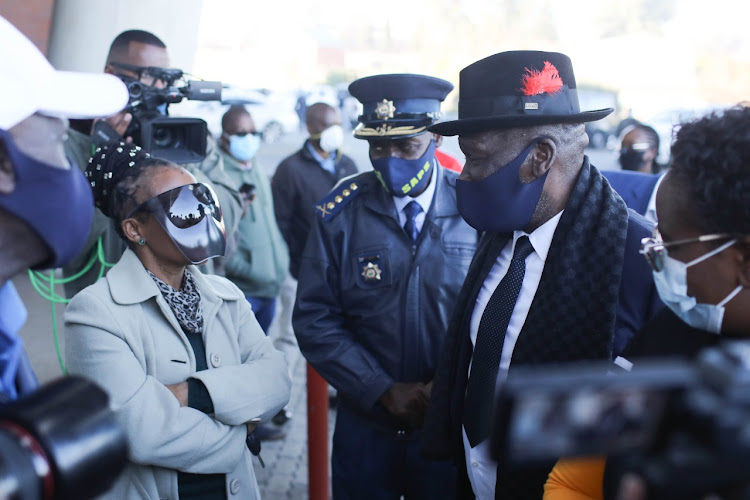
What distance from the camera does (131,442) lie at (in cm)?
192

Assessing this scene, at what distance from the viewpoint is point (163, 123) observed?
10.0ft

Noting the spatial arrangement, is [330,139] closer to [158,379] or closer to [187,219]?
[187,219]

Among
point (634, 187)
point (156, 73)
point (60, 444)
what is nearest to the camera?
point (60, 444)

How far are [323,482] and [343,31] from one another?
27601 millimetres

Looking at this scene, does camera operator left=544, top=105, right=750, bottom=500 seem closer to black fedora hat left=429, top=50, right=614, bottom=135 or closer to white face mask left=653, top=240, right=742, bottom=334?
white face mask left=653, top=240, right=742, bottom=334

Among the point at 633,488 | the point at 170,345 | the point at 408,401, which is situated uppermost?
the point at 633,488

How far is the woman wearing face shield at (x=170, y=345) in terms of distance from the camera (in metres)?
1.96

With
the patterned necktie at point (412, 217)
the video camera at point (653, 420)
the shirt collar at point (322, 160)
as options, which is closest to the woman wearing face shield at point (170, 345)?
the patterned necktie at point (412, 217)

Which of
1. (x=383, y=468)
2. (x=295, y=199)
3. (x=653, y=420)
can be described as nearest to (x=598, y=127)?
(x=295, y=199)

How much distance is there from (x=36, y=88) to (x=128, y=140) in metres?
1.94

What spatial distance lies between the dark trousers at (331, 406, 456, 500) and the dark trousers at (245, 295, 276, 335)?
2.04 m

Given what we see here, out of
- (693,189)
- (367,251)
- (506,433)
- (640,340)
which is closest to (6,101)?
(506,433)

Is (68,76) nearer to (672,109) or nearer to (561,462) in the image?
(561,462)

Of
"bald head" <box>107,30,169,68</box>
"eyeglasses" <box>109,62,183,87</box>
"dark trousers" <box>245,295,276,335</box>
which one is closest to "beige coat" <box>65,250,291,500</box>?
"eyeglasses" <box>109,62,183,87</box>
